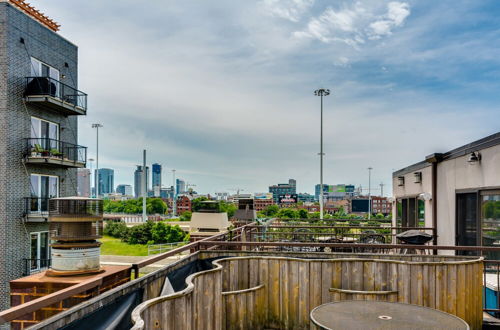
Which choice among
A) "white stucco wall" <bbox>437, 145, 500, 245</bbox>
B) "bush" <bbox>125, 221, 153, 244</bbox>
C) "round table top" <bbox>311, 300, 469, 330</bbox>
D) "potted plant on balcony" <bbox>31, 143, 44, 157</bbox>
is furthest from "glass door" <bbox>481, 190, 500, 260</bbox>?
"bush" <bbox>125, 221, 153, 244</bbox>

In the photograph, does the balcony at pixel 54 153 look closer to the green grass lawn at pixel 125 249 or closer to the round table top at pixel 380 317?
the green grass lawn at pixel 125 249

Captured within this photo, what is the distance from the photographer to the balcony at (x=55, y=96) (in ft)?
53.9

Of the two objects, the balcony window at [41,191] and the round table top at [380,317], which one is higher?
the balcony window at [41,191]

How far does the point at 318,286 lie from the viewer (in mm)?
6285

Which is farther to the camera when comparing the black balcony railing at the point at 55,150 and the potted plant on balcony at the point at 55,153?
the potted plant on balcony at the point at 55,153

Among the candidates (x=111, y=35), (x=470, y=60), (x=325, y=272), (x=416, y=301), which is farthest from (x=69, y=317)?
(x=470, y=60)

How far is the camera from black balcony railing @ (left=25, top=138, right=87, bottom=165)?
16453mm

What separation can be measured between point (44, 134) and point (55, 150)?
1.25 m

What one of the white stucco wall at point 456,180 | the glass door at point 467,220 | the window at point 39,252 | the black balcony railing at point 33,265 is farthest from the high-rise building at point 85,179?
the glass door at point 467,220

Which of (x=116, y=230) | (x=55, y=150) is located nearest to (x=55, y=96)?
(x=55, y=150)

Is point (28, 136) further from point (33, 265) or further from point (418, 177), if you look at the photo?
point (418, 177)

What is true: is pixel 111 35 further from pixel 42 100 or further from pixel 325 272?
pixel 325 272

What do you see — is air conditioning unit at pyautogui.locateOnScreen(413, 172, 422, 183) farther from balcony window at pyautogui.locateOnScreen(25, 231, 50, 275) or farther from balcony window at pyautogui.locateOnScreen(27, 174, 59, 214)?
balcony window at pyautogui.locateOnScreen(25, 231, 50, 275)

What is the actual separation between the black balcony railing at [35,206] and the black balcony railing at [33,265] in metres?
2.13
